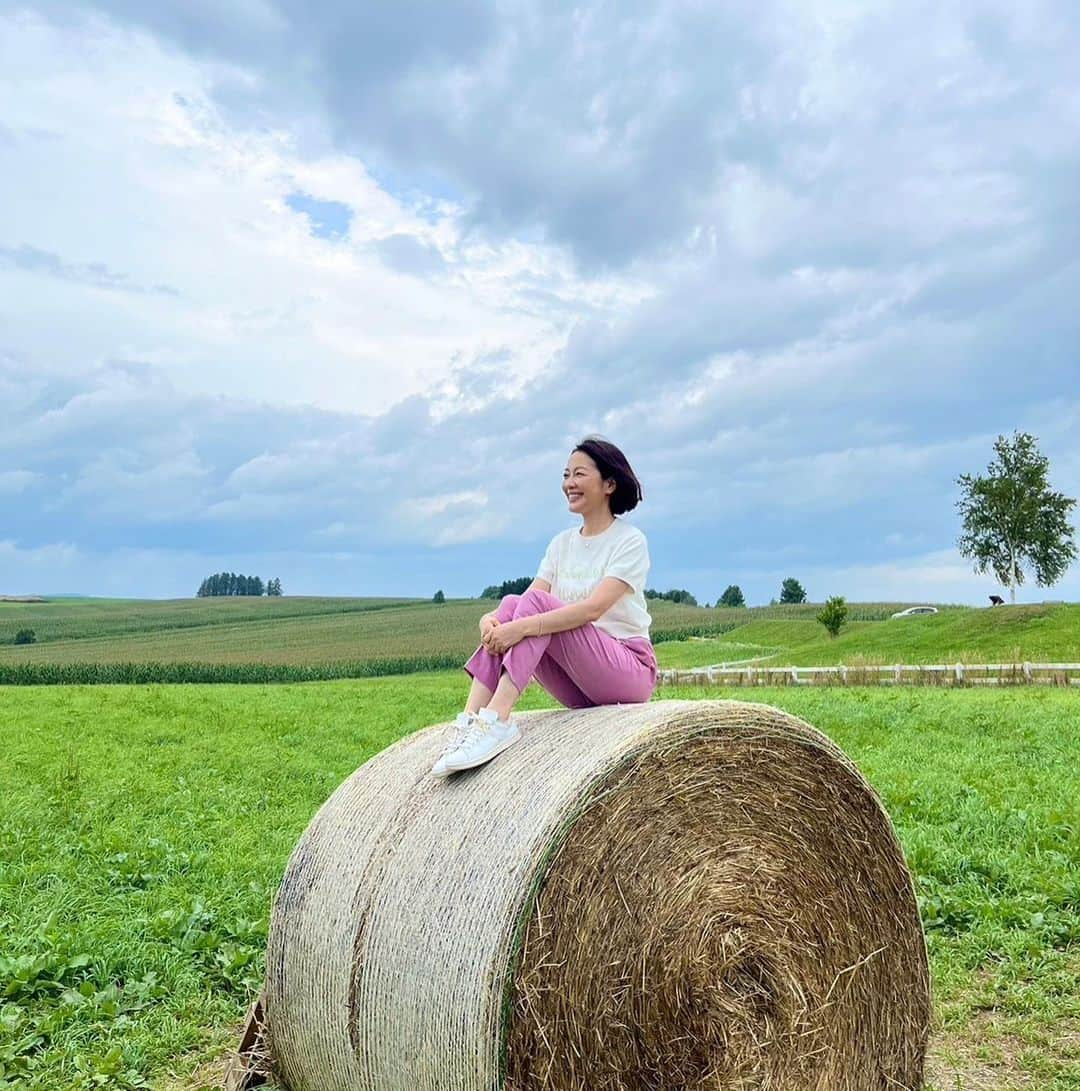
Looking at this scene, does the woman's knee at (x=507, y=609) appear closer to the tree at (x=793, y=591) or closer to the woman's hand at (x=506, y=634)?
the woman's hand at (x=506, y=634)

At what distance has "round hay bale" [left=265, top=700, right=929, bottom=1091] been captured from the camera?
154 inches

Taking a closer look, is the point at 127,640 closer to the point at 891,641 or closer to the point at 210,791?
the point at 891,641

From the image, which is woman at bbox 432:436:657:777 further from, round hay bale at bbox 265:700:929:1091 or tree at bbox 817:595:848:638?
tree at bbox 817:595:848:638

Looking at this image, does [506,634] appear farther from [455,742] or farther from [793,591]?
[793,591]

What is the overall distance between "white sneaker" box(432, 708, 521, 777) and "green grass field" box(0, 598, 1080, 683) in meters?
23.4

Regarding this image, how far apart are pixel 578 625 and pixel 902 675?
22.4 meters

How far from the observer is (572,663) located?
4.90 m

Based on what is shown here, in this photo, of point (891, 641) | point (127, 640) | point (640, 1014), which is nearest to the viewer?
point (640, 1014)

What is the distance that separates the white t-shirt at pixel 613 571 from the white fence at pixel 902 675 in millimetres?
21196

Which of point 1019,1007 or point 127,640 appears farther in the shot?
point 127,640

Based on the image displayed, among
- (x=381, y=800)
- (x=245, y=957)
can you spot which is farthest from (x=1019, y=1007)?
(x=245, y=957)

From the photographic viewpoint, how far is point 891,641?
134 ft

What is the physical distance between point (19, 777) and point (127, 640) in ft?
171

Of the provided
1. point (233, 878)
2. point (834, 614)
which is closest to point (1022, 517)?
point (834, 614)
